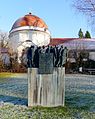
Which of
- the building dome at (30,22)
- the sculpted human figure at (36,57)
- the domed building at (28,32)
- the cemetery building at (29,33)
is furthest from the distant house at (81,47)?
the sculpted human figure at (36,57)

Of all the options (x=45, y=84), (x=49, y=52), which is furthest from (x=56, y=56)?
(x=45, y=84)

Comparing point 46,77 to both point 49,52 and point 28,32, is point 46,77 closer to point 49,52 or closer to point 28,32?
point 49,52

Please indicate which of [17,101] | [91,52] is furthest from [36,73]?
[91,52]

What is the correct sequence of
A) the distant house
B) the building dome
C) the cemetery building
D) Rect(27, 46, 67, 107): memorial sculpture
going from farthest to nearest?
the building dome < the cemetery building < the distant house < Rect(27, 46, 67, 107): memorial sculpture

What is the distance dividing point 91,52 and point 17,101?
37151 millimetres

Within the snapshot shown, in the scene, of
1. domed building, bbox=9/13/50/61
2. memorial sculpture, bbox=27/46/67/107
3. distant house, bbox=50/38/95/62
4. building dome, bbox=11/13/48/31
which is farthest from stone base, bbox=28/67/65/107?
building dome, bbox=11/13/48/31

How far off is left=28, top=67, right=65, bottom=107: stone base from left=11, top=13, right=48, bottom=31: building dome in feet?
146

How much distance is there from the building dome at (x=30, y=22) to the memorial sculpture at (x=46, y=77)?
44.5m

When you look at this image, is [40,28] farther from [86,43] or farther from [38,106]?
[38,106]

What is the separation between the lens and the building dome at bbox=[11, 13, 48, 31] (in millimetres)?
53781

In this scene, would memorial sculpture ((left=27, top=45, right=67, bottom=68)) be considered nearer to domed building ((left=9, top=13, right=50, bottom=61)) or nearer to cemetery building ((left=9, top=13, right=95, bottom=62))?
cemetery building ((left=9, top=13, right=95, bottom=62))

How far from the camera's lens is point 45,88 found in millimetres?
9773

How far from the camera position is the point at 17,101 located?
431 inches

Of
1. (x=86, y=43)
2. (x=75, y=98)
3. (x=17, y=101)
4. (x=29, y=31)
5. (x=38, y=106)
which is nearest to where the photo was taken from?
(x=38, y=106)
